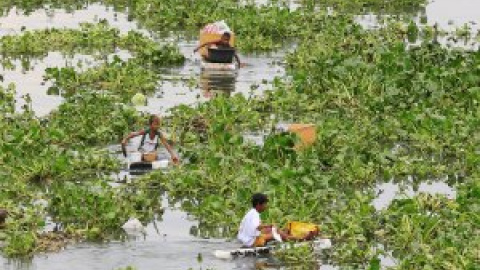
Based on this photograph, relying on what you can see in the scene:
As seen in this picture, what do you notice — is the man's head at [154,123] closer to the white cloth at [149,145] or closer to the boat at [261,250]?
the white cloth at [149,145]

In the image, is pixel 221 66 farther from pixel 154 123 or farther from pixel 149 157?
pixel 149 157

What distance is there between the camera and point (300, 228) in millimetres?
18406

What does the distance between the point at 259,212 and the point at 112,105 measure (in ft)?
26.3

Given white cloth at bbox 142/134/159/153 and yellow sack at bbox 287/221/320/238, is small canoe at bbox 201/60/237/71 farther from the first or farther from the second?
yellow sack at bbox 287/221/320/238

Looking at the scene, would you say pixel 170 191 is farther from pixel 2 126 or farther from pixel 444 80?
pixel 444 80

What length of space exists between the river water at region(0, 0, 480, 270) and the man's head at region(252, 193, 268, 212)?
703 mm

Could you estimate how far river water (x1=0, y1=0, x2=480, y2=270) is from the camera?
17.8 metres

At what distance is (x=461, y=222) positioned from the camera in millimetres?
19078

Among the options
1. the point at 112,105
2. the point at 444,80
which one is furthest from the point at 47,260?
the point at 444,80

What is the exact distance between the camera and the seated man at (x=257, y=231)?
18156 millimetres

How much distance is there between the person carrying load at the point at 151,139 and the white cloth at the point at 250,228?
4.20 metres

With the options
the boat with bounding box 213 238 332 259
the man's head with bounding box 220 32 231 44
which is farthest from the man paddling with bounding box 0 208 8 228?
the man's head with bounding box 220 32 231 44

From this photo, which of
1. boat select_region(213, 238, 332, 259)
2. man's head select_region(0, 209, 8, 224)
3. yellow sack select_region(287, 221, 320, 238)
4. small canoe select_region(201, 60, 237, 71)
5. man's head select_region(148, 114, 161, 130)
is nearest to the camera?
boat select_region(213, 238, 332, 259)

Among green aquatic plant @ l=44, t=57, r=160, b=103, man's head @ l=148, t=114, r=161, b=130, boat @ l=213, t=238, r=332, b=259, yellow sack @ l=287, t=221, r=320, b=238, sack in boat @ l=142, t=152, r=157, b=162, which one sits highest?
green aquatic plant @ l=44, t=57, r=160, b=103
